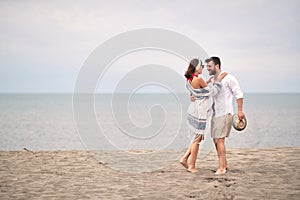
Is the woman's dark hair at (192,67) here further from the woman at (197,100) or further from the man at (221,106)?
the man at (221,106)

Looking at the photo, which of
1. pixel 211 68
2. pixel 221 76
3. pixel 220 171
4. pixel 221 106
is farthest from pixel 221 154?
pixel 211 68

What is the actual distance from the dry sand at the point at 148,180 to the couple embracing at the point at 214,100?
1.81 feet

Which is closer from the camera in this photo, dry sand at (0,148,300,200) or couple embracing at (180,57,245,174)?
dry sand at (0,148,300,200)

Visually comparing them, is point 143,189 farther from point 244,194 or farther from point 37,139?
point 37,139

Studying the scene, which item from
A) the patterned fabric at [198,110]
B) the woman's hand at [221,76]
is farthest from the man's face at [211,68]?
the patterned fabric at [198,110]

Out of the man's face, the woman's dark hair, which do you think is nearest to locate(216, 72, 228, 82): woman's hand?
the man's face

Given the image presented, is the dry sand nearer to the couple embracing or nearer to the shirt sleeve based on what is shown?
the couple embracing

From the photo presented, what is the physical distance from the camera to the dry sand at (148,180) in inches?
199

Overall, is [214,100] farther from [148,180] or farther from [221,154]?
[148,180]

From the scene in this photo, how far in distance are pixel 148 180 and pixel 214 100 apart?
172 centimetres

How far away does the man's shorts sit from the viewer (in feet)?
20.4

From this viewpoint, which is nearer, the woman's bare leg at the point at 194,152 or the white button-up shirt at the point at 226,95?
the white button-up shirt at the point at 226,95

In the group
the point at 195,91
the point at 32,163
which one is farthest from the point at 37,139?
the point at 195,91

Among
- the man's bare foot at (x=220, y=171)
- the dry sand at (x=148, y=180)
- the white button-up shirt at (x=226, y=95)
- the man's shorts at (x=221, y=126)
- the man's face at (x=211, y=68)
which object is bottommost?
the dry sand at (x=148, y=180)
